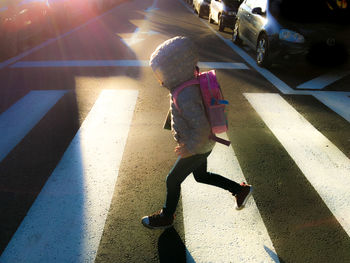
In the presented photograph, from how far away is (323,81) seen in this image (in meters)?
6.55

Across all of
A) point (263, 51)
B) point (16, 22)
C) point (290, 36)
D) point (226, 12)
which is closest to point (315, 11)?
point (290, 36)

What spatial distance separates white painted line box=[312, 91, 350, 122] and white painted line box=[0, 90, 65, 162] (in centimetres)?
507

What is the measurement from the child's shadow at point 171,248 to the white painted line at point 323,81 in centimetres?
487

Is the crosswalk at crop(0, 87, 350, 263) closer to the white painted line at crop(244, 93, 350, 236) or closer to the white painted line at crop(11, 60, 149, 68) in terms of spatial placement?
the white painted line at crop(244, 93, 350, 236)

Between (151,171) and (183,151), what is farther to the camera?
(151,171)

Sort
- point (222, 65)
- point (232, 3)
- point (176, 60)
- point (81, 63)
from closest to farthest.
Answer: point (176, 60)
point (81, 63)
point (222, 65)
point (232, 3)

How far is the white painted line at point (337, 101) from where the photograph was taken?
5027mm

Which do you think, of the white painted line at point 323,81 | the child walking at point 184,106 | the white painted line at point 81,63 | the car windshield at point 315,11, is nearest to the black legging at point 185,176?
the child walking at point 184,106

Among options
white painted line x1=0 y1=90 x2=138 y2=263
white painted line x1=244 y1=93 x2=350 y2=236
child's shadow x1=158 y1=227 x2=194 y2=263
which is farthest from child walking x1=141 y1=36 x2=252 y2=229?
white painted line x1=244 y1=93 x2=350 y2=236

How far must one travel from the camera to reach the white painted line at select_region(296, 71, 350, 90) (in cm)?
619

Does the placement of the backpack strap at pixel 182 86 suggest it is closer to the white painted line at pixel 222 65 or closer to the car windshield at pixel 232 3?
the white painted line at pixel 222 65

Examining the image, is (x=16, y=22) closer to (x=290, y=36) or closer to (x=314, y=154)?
(x=290, y=36)

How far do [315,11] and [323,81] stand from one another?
5.96 ft

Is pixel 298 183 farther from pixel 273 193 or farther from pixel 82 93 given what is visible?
pixel 82 93
